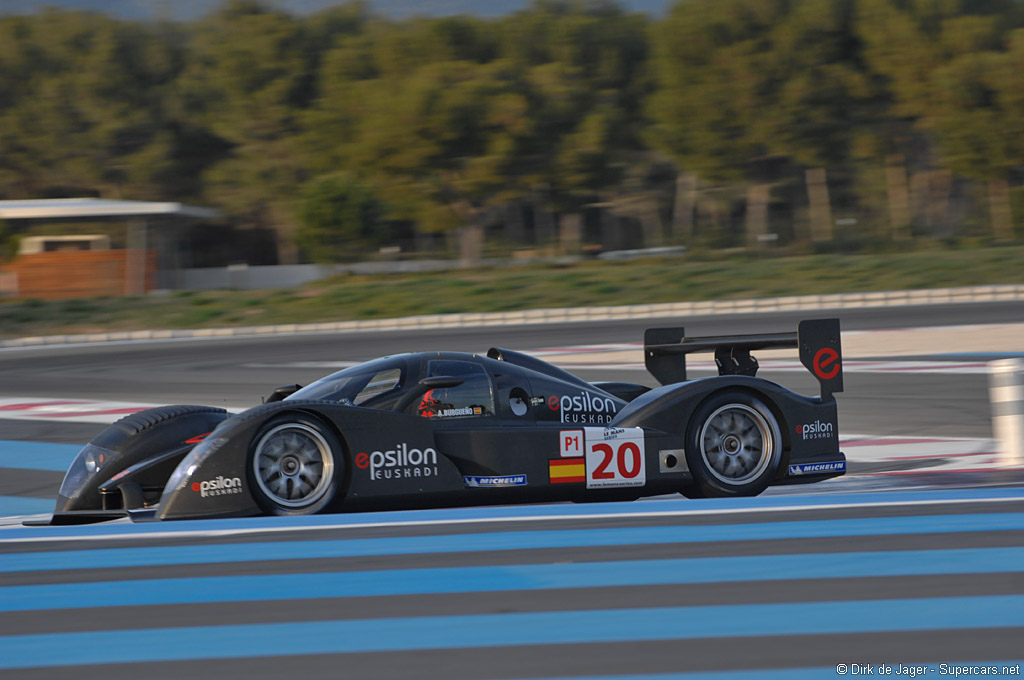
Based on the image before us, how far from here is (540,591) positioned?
169 inches

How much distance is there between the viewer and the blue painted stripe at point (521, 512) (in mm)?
5496

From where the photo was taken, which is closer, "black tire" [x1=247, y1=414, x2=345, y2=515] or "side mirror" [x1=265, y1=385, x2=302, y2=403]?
"black tire" [x1=247, y1=414, x2=345, y2=515]

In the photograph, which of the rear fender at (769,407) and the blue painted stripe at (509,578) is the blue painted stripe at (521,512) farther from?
the blue painted stripe at (509,578)

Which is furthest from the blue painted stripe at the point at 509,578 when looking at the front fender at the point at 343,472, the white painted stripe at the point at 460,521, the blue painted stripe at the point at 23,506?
the blue painted stripe at the point at 23,506

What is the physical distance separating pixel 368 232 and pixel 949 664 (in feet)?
114

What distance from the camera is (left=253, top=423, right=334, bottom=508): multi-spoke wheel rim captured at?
5.71 meters

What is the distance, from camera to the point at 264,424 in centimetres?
568

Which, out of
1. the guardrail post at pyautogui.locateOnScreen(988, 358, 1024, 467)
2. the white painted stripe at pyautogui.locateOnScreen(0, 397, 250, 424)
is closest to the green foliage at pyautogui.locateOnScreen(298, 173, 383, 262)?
the white painted stripe at pyautogui.locateOnScreen(0, 397, 250, 424)

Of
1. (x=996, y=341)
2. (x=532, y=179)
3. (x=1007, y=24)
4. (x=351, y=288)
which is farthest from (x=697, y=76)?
(x=996, y=341)

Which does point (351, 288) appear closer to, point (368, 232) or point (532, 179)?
point (368, 232)

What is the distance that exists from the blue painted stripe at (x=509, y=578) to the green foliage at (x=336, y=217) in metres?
32.9

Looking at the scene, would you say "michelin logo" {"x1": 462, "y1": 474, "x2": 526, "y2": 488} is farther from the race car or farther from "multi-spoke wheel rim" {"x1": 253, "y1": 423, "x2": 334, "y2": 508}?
"multi-spoke wheel rim" {"x1": 253, "y1": 423, "x2": 334, "y2": 508}

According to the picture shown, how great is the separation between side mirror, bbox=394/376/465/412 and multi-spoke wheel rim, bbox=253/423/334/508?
1.73 ft

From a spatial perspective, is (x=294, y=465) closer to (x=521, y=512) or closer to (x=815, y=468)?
(x=521, y=512)
